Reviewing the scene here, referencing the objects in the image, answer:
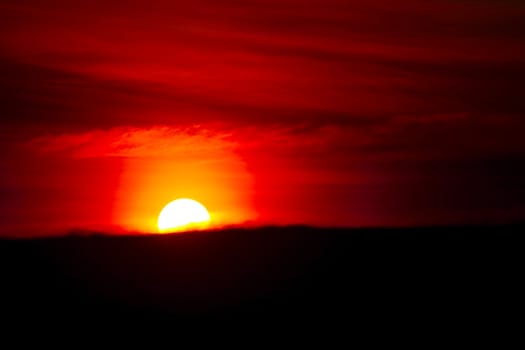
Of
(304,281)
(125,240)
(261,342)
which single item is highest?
(125,240)

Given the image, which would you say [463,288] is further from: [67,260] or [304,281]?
[67,260]

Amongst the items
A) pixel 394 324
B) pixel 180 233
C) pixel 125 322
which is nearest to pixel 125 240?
pixel 180 233

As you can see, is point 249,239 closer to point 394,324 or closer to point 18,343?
point 394,324

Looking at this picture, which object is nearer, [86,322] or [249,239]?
[86,322]

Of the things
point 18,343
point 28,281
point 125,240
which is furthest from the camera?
point 125,240

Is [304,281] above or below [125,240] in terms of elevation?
below

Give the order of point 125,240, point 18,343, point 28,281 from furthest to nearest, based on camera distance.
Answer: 1. point 125,240
2. point 28,281
3. point 18,343
